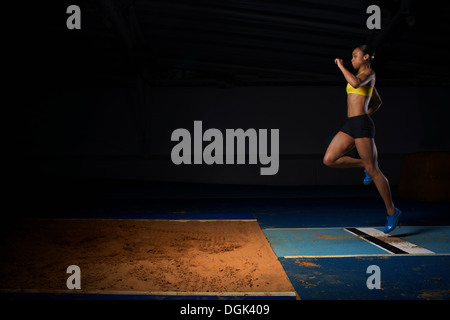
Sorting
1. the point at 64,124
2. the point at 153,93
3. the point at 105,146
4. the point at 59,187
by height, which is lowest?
the point at 59,187

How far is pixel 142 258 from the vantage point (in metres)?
2.77

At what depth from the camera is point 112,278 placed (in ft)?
7.51

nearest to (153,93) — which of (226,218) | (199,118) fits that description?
(199,118)

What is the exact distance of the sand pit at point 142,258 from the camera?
218cm

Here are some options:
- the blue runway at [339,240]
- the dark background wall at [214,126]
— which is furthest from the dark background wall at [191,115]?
the blue runway at [339,240]

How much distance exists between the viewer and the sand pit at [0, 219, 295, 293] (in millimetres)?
2178

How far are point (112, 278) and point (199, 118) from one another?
9.92 m

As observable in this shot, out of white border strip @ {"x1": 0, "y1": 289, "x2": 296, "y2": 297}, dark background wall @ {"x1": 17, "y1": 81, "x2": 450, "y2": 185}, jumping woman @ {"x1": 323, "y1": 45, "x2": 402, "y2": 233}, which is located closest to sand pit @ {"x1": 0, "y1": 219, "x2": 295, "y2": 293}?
white border strip @ {"x1": 0, "y1": 289, "x2": 296, "y2": 297}

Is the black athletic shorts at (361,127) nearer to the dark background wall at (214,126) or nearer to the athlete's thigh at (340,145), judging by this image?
the athlete's thigh at (340,145)

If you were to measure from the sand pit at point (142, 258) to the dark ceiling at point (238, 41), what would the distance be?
4.53 m

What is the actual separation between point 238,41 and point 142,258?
7.28 metres

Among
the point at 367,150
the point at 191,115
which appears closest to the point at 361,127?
the point at 367,150

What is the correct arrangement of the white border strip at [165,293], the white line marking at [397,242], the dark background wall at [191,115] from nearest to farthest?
the white border strip at [165,293] < the white line marking at [397,242] < the dark background wall at [191,115]

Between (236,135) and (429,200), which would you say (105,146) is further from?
(429,200)
